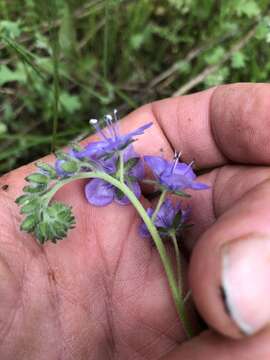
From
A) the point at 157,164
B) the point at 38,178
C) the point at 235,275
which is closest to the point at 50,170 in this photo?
the point at 38,178

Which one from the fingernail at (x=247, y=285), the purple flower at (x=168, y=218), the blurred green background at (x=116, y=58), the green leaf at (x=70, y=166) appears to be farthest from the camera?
the blurred green background at (x=116, y=58)

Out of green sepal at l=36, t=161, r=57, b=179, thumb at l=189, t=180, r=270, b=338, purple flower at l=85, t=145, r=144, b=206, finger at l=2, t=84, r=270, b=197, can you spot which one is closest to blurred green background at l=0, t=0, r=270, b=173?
finger at l=2, t=84, r=270, b=197

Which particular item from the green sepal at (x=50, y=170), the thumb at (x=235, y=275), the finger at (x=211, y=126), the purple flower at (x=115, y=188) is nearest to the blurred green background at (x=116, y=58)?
the finger at (x=211, y=126)

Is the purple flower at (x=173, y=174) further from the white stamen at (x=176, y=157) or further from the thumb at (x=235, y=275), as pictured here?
the thumb at (x=235, y=275)

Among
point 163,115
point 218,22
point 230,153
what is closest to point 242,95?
point 230,153

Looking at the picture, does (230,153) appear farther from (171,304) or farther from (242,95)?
(171,304)
